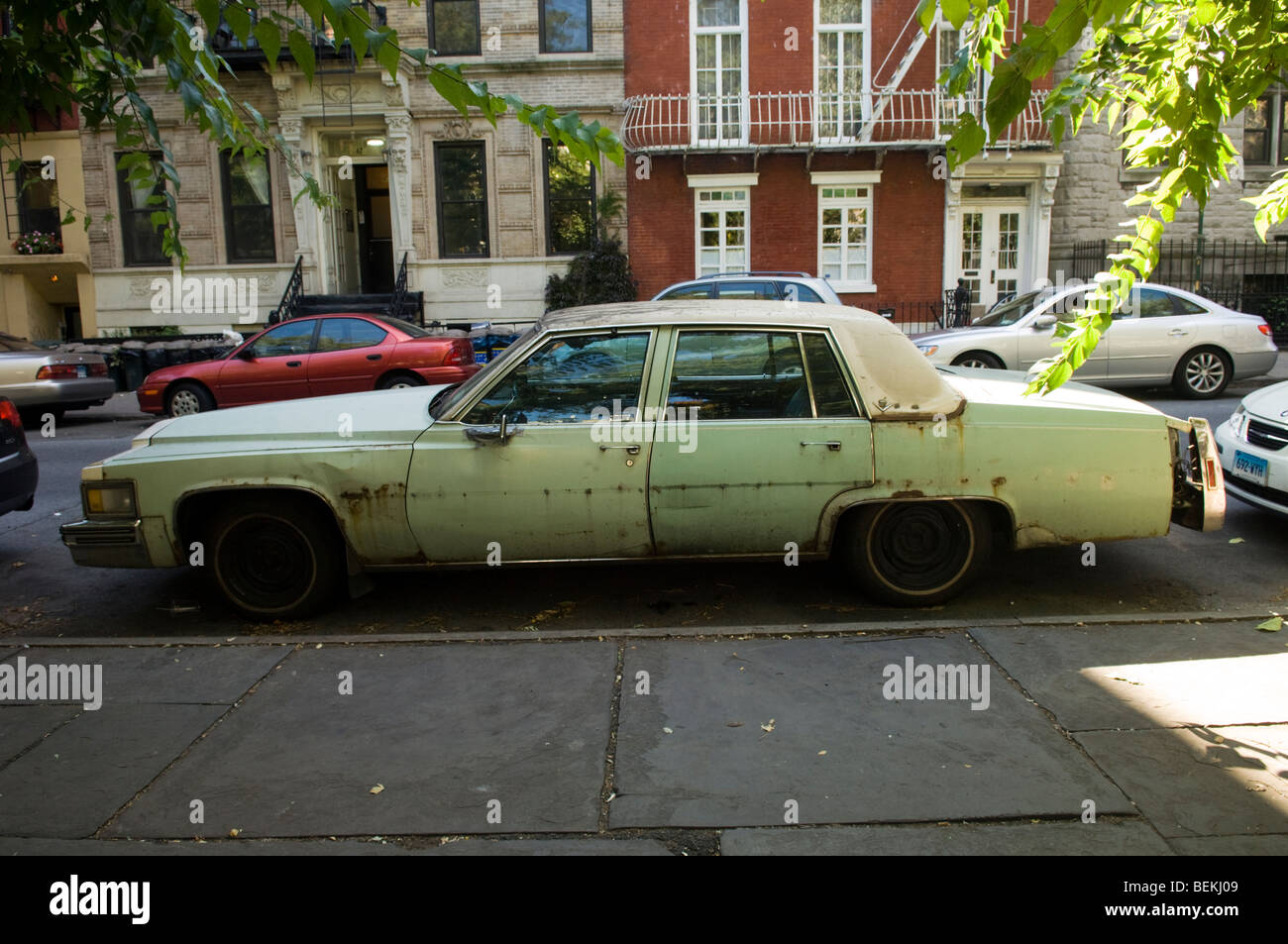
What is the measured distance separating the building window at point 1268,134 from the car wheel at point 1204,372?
39.4ft

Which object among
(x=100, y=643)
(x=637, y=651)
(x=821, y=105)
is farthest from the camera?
(x=821, y=105)

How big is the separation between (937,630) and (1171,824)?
5.71 feet

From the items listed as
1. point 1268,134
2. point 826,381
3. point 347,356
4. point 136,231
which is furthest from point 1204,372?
point 136,231

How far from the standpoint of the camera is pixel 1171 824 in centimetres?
325

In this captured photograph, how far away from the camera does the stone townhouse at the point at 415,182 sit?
20.1 metres

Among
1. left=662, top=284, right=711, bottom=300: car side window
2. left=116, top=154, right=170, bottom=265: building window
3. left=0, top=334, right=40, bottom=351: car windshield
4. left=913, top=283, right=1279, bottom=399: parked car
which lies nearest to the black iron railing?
left=116, top=154, right=170, bottom=265: building window

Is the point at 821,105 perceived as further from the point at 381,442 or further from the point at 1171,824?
the point at 1171,824

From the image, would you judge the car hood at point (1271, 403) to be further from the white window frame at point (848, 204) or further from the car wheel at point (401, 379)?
the white window frame at point (848, 204)

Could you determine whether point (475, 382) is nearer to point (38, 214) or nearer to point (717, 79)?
point (717, 79)

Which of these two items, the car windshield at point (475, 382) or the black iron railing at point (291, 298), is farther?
the black iron railing at point (291, 298)

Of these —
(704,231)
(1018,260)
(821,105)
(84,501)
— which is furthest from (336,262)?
(84,501)

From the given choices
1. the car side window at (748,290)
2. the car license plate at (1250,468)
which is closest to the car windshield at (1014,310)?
the car side window at (748,290)

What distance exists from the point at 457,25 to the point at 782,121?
23.3ft

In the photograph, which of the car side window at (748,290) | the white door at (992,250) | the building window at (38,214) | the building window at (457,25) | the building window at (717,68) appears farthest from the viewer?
the building window at (38,214)
